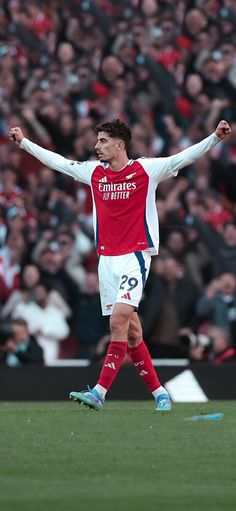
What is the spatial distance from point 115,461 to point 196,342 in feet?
25.2

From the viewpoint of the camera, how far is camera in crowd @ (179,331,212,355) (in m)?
15.8

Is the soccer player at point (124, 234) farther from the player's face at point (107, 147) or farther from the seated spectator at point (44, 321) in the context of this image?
the seated spectator at point (44, 321)

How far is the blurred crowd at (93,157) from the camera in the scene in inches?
642

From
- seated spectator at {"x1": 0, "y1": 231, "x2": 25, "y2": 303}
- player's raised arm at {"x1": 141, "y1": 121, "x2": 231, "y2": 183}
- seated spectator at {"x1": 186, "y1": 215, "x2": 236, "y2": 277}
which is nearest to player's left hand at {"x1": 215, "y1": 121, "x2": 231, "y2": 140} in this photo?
player's raised arm at {"x1": 141, "y1": 121, "x2": 231, "y2": 183}

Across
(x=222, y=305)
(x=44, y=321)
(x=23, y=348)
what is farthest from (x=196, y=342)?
(x=23, y=348)

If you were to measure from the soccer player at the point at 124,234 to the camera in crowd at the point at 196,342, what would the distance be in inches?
175

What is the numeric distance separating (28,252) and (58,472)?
970 centimetres

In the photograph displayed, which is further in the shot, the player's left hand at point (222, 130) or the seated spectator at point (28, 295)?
the seated spectator at point (28, 295)

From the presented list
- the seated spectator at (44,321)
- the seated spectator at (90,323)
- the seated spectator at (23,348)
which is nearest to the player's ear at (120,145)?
the seated spectator at (23,348)

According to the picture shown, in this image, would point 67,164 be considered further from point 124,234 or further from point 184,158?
point 184,158

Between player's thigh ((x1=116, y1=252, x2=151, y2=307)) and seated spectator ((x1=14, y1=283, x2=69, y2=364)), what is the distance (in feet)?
17.3

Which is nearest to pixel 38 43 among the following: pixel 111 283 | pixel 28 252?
pixel 28 252

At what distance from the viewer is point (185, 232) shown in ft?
56.3

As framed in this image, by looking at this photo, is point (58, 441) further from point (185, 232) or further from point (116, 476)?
point (185, 232)
